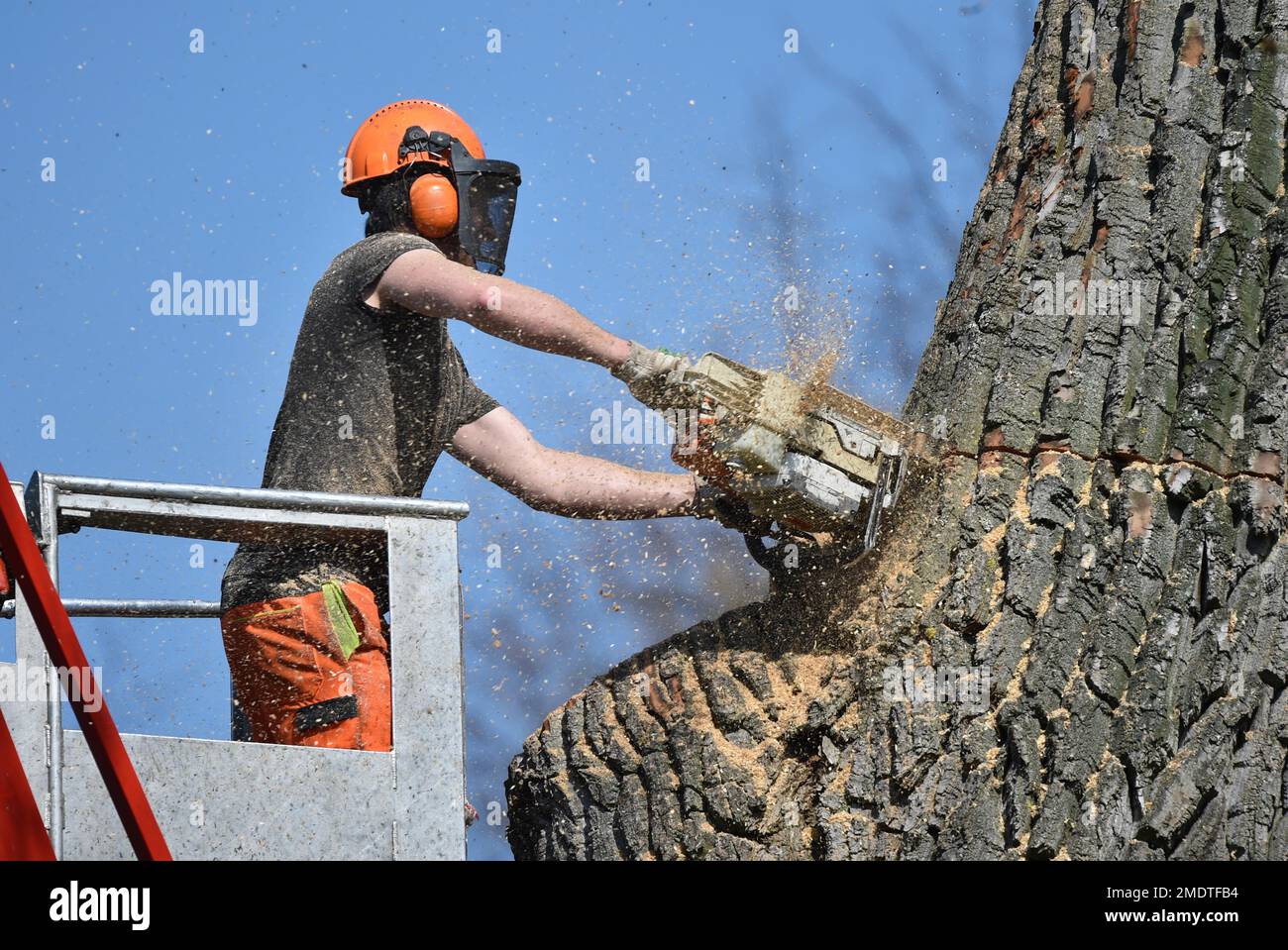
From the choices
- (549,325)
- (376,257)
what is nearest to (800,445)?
(549,325)

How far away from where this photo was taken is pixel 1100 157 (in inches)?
163

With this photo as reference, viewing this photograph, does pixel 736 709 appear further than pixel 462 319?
No

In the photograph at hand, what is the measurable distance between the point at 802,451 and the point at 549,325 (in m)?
0.82

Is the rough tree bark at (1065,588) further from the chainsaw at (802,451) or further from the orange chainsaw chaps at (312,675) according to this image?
the orange chainsaw chaps at (312,675)

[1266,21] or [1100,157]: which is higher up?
[1266,21]

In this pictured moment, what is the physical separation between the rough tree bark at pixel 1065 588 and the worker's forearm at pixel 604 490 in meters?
0.66

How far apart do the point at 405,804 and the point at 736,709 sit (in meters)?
0.96

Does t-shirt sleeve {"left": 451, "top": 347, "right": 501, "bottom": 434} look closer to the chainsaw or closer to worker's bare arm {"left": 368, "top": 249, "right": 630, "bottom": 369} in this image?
worker's bare arm {"left": 368, "top": 249, "right": 630, "bottom": 369}

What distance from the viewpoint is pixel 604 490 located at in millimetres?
4836

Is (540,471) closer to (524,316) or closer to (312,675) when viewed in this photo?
(524,316)

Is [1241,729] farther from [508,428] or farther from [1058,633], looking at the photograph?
[508,428]

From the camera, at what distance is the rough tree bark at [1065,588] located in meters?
3.39
